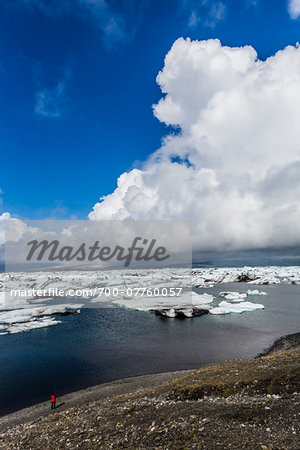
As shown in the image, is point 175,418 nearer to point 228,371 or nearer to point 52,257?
point 228,371

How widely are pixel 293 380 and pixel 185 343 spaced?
2310 centimetres

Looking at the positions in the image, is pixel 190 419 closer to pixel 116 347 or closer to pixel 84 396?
pixel 84 396

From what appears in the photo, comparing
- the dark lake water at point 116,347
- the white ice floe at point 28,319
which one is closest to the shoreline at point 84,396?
the dark lake water at point 116,347

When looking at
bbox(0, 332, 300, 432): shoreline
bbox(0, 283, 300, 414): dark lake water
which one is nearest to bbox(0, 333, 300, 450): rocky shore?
bbox(0, 332, 300, 432): shoreline

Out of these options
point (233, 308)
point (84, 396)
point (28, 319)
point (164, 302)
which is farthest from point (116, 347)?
point (233, 308)

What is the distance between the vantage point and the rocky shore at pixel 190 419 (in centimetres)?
981

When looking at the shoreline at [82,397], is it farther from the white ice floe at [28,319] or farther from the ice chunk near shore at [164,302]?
the ice chunk near shore at [164,302]

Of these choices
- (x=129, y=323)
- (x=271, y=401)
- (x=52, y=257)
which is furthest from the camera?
(x=52, y=257)

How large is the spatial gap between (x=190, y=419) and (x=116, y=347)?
24.1 m

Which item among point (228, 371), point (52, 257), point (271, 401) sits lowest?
point (228, 371)

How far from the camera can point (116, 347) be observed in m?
33.9

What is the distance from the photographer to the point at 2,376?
26.3 meters

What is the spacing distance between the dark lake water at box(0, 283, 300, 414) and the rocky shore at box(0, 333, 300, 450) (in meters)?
7.40

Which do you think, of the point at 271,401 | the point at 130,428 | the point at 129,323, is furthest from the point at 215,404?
the point at 129,323
